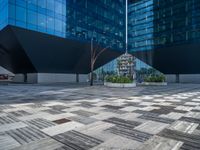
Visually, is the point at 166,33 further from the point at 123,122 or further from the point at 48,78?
the point at 123,122

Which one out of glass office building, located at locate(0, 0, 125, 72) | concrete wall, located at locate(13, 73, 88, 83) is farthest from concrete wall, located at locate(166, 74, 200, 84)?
concrete wall, located at locate(13, 73, 88, 83)

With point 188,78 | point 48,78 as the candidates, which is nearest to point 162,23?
point 188,78

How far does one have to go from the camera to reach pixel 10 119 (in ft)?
17.4

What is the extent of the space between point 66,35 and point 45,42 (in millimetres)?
5748

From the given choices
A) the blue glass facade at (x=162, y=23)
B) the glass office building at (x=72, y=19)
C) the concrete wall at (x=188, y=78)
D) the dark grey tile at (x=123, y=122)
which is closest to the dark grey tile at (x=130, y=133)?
the dark grey tile at (x=123, y=122)

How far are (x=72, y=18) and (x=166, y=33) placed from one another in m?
30.5

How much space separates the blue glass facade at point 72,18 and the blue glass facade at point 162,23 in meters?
5.48

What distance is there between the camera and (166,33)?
47688 millimetres

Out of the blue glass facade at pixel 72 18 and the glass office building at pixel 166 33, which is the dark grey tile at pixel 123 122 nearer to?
the blue glass facade at pixel 72 18

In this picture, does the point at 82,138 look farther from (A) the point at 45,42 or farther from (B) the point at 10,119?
(A) the point at 45,42

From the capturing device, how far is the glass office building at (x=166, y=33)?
41812mm

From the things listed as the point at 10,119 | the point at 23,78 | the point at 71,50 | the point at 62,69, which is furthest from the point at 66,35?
the point at 10,119

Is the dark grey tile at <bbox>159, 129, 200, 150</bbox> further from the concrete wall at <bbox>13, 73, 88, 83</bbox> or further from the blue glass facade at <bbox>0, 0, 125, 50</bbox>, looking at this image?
the concrete wall at <bbox>13, 73, 88, 83</bbox>

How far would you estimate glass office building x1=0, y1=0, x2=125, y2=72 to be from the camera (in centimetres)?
2819
